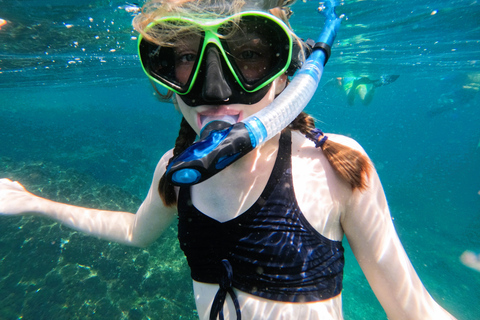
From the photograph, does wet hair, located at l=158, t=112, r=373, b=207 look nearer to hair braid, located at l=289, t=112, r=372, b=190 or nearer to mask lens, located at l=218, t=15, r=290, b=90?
hair braid, located at l=289, t=112, r=372, b=190

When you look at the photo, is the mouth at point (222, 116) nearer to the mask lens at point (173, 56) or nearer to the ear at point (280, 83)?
the mask lens at point (173, 56)

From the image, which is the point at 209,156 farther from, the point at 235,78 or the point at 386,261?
the point at 386,261

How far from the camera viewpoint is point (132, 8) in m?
8.05

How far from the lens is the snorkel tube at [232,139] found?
3.78 ft

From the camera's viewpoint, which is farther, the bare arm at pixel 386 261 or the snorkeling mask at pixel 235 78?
the bare arm at pixel 386 261

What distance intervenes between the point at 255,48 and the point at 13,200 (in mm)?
2873

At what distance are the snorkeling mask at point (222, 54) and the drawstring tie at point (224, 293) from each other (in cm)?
114

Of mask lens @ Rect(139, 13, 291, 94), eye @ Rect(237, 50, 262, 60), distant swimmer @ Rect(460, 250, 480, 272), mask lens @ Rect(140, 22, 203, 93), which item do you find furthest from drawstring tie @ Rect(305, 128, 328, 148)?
distant swimmer @ Rect(460, 250, 480, 272)

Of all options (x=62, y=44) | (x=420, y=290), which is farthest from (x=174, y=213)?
(x=62, y=44)

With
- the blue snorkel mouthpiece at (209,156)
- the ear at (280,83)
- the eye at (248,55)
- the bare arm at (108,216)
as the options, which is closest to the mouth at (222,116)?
the blue snorkel mouthpiece at (209,156)

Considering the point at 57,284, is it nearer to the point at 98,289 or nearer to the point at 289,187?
the point at 98,289

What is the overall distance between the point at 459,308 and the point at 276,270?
388 inches

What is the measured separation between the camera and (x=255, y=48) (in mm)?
1710

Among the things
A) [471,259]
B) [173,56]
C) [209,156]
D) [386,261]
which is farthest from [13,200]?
[471,259]
